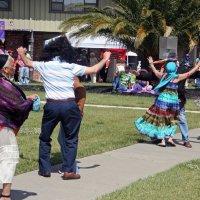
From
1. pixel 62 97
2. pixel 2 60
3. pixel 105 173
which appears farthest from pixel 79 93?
pixel 2 60

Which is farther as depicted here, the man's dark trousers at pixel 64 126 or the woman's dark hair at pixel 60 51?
the woman's dark hair at pixel 60 51

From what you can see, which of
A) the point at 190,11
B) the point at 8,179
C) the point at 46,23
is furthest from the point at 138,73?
the point at 46,23

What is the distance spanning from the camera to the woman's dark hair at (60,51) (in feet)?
27.3

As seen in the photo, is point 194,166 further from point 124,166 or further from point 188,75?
point 188,75

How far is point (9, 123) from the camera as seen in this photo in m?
6.91

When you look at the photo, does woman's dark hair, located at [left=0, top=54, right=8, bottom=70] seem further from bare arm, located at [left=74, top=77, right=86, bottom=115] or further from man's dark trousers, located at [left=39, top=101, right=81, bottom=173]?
bare arm, located at [left=74, top=77, right=86, bottom=115]

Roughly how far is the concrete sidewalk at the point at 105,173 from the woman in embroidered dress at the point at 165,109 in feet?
1.05

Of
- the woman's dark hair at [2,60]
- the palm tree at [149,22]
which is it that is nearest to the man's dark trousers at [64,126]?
the woman's dark hair at [2,60]

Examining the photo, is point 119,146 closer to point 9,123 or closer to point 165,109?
point 165,109

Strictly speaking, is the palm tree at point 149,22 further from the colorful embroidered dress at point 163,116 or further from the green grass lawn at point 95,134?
the colorful embroidered dress at point 163,116

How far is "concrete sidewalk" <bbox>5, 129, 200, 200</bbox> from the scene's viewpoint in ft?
24.7

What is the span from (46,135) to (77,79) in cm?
86

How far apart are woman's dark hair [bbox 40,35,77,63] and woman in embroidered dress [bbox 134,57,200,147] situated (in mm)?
3362

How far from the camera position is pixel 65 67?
807 cm
